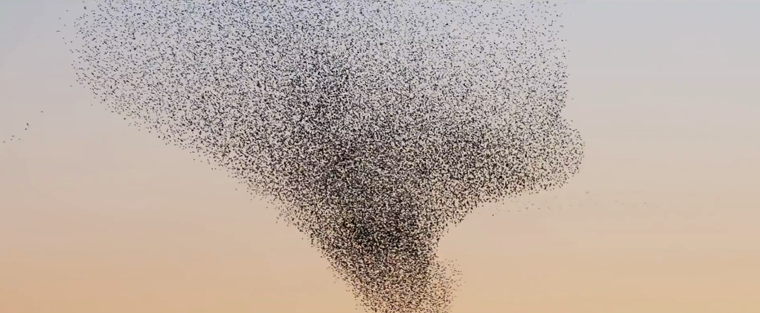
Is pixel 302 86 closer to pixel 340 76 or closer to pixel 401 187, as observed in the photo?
pixel 340 76

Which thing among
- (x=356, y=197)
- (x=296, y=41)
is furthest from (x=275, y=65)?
(x=356, y=197)

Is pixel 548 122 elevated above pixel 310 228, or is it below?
above

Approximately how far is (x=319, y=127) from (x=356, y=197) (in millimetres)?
822

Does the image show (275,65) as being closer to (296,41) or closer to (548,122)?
(296,41)

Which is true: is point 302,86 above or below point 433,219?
above

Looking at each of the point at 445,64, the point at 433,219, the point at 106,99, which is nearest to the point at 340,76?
the point at 445,64

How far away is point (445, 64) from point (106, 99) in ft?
11.6

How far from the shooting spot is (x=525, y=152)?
978 cm

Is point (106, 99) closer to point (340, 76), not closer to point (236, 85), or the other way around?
point (236, 85)

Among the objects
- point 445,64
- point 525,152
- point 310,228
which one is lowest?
point 310,228

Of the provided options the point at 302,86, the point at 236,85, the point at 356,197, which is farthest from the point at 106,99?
the point at 356,197

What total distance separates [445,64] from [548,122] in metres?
1.20

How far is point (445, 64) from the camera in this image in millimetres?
9695

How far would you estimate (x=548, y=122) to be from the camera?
9.66 metres
